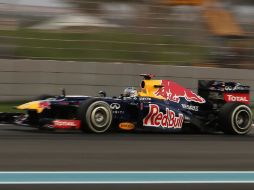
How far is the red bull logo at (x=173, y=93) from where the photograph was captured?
34.2 feet

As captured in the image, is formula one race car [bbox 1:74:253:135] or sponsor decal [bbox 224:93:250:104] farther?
sponsor decal [bbox 224:93:250:104]

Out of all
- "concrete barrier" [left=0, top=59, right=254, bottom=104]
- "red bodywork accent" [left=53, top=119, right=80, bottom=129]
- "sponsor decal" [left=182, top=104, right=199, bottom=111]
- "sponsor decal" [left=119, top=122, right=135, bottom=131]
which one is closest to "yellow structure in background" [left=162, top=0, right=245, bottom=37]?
"concrete barrier" [left=0, top=59, right=254, bottom=104]

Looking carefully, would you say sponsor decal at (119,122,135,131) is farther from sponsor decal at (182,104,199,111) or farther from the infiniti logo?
sponsor decal at (182,104,199,111)

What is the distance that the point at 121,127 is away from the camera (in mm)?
10031

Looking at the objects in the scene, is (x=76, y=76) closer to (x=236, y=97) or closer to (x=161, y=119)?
(x=236, y=97)

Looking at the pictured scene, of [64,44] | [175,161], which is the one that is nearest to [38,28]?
[64,44]

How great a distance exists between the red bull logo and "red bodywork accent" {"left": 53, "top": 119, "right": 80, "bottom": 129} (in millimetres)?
1637

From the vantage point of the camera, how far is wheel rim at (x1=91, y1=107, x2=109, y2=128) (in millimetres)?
9484

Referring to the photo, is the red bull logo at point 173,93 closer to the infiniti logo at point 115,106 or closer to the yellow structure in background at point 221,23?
the infiniti logo at point 115,106

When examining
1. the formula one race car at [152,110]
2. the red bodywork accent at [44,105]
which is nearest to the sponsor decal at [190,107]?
the formula one race car at [152,110]

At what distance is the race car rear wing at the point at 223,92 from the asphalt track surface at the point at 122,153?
3.24 feet

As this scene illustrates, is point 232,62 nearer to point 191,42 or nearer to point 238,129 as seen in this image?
point 191,42

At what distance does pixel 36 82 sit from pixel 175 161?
30.5 feet

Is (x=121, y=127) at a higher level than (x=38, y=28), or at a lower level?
lower
